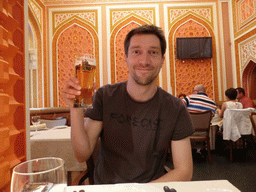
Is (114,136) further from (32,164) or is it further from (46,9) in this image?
(46,9)

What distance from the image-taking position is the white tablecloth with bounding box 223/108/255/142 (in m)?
3.62

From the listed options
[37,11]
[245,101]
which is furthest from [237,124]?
[37,11]

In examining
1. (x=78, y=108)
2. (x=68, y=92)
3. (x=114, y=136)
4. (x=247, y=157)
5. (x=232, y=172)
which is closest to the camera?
(x=68, y=92)

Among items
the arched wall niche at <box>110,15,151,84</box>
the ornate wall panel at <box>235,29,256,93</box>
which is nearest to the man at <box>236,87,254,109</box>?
the ornate wall panel at <box>235,29,256,93</box>

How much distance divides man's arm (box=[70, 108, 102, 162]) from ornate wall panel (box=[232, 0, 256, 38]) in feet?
19.7

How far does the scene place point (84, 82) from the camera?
1.04m

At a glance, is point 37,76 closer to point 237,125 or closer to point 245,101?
point 237,125

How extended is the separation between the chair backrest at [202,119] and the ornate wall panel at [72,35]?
4077mm

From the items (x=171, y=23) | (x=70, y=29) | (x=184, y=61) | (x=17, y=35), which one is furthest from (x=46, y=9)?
(x=17, y=35)

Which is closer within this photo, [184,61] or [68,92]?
[68,92]

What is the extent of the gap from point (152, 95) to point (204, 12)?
21.5 ft

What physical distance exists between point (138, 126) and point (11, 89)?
0.75 meters

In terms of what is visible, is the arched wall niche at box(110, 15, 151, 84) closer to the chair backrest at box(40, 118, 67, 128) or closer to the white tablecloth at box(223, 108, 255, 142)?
the chair backrest at box(40, 118, 67, 128)

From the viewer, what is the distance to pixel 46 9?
21.6 feet
